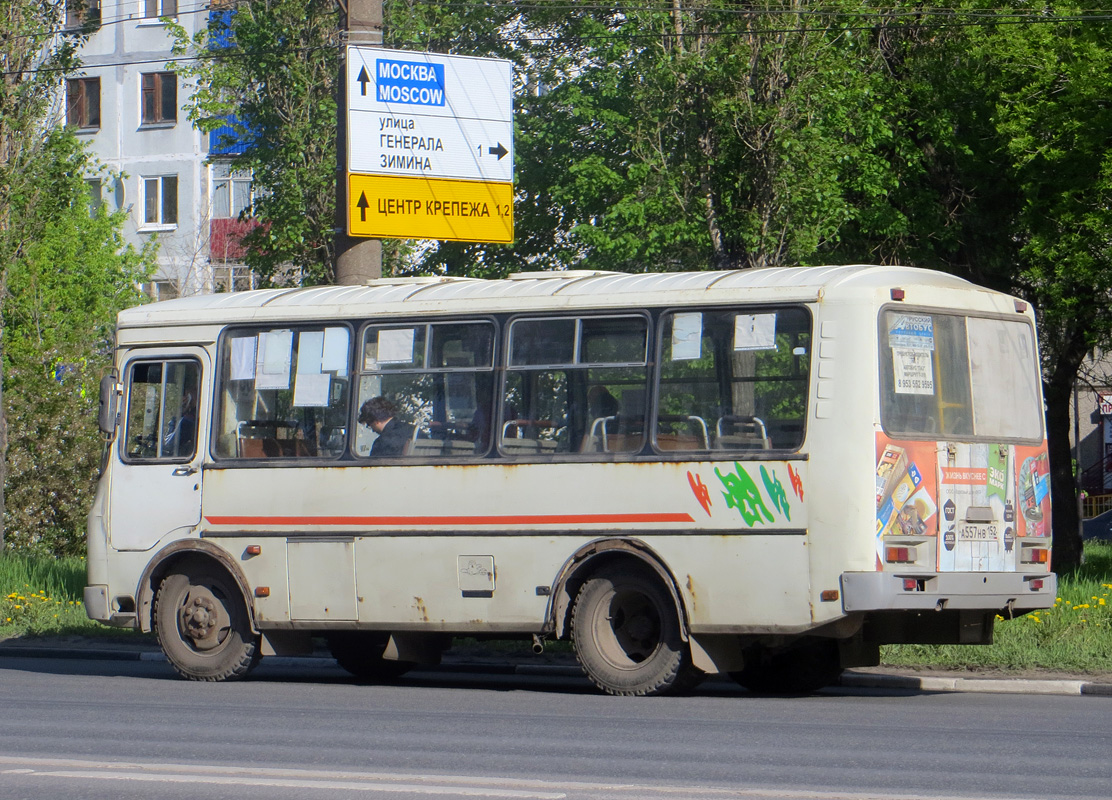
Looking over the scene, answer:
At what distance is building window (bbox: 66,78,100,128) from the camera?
196 ft

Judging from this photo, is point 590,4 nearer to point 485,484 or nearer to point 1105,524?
point 485,484

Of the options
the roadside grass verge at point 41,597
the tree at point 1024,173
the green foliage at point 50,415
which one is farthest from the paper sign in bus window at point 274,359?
the green foliage at point 50,415

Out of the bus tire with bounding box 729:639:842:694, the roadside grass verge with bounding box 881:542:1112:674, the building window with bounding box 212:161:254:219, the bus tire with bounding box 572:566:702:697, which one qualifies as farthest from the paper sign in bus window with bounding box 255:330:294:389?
the building window with bounding box 212:161:254:219

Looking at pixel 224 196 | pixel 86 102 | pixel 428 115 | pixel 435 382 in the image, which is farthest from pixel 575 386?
pixel 86 102

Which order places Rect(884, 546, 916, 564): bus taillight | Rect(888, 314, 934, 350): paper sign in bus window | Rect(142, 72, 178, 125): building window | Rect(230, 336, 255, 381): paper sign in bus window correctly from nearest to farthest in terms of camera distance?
Rect(884, 546, 916, 564): bus taillight → Rect(888, 314, 934, 350): paper sign in bus window → Rect(230, 336, 255, 381): paper sign in bus window → Rect(142, 72, 178, 125): building window

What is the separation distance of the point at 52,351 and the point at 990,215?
Answer: 16105mm

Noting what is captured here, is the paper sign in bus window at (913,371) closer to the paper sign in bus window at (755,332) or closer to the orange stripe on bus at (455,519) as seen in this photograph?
the paper sign in bus window at (755,332)

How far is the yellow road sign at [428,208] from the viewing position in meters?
16.2

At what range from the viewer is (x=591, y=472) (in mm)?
12000

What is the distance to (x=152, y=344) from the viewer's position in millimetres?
14109

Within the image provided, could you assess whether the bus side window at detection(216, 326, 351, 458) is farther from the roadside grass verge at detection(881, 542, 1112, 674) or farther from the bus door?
the roadside grass verge at detection(881, 542, 1112, 674)

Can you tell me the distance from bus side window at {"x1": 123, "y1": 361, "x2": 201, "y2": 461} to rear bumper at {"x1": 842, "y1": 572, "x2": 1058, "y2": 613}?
18.2 feet

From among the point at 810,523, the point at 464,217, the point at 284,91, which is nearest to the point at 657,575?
the point at 810,523

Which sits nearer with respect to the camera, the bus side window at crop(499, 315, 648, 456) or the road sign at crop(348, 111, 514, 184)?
the bus side window at crop(499, 315, 648, 456)
